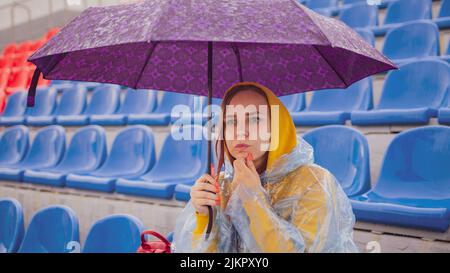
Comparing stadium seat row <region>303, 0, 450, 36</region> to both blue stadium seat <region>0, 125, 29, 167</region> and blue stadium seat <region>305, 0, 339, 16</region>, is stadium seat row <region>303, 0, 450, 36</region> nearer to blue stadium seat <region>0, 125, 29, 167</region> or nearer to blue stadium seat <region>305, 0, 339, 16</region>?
blue stadium seat <region>305, 0, 339, 16</region>

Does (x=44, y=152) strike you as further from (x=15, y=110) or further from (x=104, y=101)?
(x=15, y=110)

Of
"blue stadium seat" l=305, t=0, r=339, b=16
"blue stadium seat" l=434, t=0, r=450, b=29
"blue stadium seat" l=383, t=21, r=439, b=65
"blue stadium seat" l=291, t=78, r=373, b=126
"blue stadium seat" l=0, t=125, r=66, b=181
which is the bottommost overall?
"blue stadium seat" l=0, t=125, r=66, b=181

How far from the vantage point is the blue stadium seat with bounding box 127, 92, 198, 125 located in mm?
3082

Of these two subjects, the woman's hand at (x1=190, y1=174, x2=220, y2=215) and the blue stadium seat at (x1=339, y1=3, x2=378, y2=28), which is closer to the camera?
the woman's hand at (x1=190, y1=174, x2=220, y2=215)

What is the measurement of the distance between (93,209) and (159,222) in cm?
55

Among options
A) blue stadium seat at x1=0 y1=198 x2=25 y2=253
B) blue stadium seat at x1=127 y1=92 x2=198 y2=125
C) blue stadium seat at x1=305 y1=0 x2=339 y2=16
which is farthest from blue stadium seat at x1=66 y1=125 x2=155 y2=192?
blue stadium seat at x1=305 y1=0 x2=339 y2=16

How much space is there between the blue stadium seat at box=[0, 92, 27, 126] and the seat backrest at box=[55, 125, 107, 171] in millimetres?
1184

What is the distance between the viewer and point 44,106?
443 cm

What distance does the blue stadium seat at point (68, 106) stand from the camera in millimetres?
4007

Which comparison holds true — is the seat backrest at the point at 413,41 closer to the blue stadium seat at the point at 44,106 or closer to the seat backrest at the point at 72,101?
the seat backrest at the point at 72,101

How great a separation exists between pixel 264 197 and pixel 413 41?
2522 mm

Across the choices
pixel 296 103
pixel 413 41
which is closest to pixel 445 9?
pixel 413 41

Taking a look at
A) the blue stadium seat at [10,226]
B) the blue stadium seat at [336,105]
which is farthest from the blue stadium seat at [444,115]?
the blue stadium seat at [10,226]
